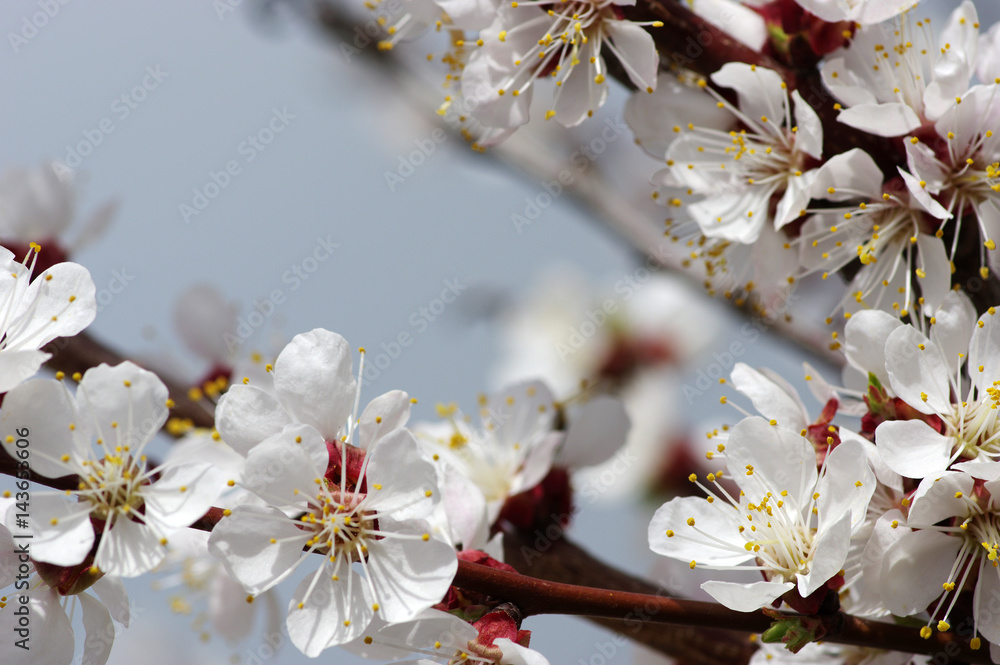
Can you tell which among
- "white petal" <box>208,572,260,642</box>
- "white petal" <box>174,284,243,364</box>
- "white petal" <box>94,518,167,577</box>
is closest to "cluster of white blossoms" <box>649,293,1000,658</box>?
"white petal" <box>94,518,167,577</box>

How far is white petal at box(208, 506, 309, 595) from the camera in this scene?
3.20 feet

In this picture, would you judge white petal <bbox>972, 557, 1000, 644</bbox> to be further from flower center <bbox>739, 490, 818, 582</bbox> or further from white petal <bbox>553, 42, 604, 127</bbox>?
white petal <bbox>553, 42, 604, 127</bbox>

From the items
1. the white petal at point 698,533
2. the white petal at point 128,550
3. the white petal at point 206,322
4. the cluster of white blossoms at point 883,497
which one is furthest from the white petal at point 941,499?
the white petal at point 206,322

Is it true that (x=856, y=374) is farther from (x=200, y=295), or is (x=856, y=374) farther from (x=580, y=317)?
(x=580, y=317)

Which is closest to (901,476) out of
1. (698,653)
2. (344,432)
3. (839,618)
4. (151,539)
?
(839,618)

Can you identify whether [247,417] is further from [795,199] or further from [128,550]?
[795,199]

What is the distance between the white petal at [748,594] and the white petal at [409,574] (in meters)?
0.30

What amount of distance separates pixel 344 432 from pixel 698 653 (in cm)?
84

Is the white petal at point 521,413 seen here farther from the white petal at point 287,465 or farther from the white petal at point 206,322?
the white petal at point 287,465

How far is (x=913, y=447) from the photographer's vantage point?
1070 mm

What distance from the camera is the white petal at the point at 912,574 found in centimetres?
107

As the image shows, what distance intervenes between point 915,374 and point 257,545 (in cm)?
86

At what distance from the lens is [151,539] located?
99cm

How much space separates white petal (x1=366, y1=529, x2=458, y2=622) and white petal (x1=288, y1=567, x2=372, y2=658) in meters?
0.03
